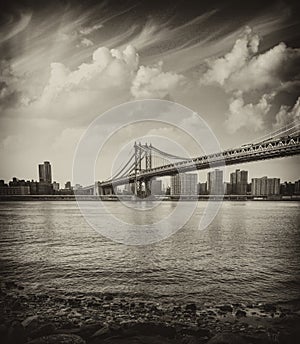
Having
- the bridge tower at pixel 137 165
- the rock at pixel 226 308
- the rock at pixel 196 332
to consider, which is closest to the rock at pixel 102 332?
the rock at pixel 196 332

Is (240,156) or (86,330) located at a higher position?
(240,156)

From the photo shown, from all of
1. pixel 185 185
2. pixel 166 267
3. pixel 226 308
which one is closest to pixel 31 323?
pixel 226 308

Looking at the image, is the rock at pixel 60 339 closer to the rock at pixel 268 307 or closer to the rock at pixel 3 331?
the rock at pixel 3 331

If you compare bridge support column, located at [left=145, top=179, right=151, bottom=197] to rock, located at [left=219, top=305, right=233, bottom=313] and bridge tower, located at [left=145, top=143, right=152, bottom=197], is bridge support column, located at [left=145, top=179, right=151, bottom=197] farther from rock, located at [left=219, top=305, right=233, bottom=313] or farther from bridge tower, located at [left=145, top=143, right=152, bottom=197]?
rock, located at [left=219, top=305, right=233, bottom=313]

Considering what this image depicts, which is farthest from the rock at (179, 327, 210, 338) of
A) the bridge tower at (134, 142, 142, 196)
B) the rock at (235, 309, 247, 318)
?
the bridge tower at (134, 142, 142, 196)

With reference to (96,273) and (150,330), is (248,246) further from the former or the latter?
(150,330)

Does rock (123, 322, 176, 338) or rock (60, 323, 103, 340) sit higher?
rock (60, 323, 103, 340)

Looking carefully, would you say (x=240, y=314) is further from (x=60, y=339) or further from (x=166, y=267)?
(x=166, y=267)

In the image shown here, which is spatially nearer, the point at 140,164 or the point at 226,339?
the point at 226,339
